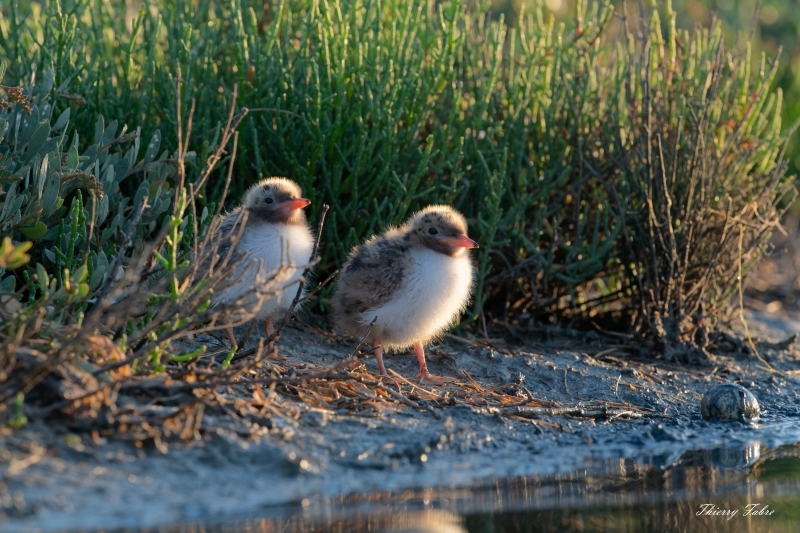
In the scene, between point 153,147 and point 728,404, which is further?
point 153,147

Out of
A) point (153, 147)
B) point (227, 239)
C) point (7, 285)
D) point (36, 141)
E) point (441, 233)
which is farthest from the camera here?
point (153, 147)

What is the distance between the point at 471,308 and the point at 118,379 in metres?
3.00

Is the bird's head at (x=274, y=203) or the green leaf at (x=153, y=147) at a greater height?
the green leaf at (x=153, y=147)

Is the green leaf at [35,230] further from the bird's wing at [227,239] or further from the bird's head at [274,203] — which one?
the bird's head at [274,203]

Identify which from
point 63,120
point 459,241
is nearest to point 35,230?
point 63,120

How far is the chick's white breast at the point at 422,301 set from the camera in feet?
16.9

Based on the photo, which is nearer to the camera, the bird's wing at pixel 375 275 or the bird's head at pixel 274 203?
the bird's wing at pixel 375 275

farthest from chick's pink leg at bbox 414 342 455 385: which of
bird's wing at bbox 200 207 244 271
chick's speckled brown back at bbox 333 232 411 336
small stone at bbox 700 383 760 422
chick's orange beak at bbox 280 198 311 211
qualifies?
small stone at bbox 700 383 760 422
